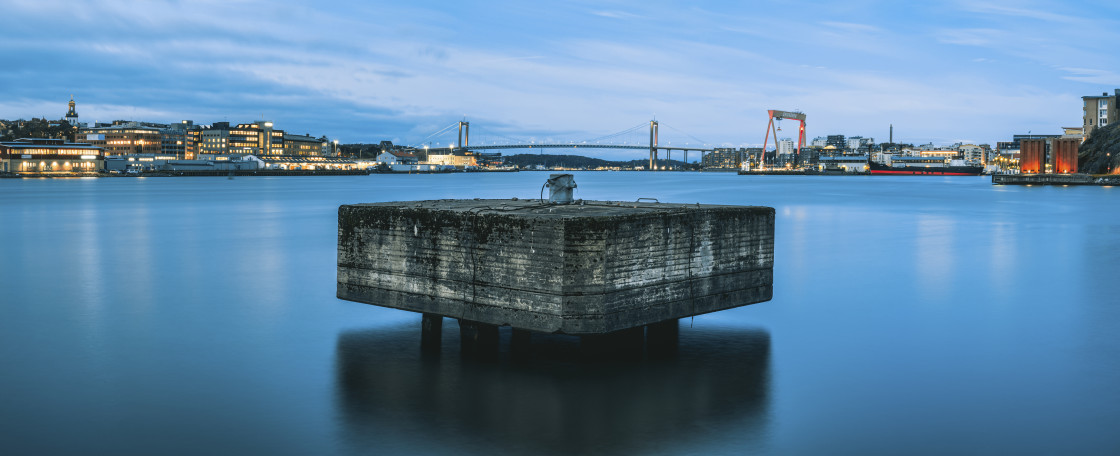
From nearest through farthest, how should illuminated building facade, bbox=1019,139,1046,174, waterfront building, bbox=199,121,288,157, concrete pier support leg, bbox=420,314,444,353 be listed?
concrete pier support leg, bbox=420,314,444,353 → illuminated building facade, bbox=1019,139,1046,174 → waterfront building, bbox=199,121,288,157

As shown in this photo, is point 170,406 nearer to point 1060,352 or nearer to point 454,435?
point 454,435

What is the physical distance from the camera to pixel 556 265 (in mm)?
8477

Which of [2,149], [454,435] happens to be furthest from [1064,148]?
[2,149]

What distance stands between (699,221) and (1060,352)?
15.2 feet

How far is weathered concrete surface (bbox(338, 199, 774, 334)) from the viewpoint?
27.9ft

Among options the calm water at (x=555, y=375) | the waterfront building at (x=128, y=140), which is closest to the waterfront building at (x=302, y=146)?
the waterfront building at (x=128, y=140)

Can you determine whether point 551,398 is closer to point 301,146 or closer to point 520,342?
point 520,342

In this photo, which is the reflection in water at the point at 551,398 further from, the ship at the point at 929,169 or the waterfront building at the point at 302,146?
the waterfront building at the point at 302,146

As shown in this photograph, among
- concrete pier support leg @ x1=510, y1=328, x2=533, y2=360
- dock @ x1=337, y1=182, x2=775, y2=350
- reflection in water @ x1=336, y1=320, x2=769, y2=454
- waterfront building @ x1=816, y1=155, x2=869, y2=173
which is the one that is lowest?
reflection in water @ x1=336, y1=320, x2=769, y2=454

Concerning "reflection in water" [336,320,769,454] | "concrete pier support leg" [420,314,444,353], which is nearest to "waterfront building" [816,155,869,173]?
"reflection in water" [336,320,769,454]

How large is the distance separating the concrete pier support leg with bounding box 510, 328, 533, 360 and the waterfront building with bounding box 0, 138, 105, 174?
114066 millimetres

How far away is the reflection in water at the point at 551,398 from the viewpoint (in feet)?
23.4

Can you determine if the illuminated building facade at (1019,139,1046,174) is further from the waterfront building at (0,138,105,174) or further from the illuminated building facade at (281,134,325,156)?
the illuminated building facade at (281,134,325,156)

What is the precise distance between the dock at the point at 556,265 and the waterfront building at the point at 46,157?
113 metres
